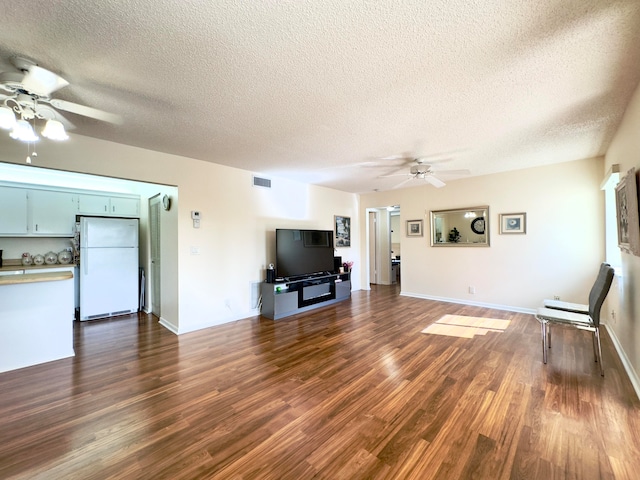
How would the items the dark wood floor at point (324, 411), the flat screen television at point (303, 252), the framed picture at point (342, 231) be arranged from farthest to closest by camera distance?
the framed picture at point (342, 231), the flat screen television at point (303, 252), the dark wood floor at point (324, 411)

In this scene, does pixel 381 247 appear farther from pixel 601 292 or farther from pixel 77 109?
pixel 77 109

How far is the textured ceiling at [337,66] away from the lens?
1.36 m

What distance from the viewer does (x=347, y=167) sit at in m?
4.23

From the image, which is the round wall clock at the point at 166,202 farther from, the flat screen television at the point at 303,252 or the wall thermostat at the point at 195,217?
the flat screen television at the point at 303,252

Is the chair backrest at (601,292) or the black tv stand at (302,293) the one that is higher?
the chair backrest at (601,292)

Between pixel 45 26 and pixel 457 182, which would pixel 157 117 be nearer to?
pixel 45 26

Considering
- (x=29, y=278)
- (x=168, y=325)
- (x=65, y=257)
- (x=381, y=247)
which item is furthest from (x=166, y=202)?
(x=381, y=247)

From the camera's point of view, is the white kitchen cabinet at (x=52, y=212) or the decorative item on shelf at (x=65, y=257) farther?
the decorative item on shelf at (x=65, y=257)

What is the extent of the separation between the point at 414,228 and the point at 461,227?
92cm

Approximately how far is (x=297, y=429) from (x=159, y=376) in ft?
5.06

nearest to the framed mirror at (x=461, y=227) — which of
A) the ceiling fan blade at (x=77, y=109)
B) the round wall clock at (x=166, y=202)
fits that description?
the round wall clock at (x=166, y=202)

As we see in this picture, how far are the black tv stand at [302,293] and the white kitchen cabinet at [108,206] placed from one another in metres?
3.00

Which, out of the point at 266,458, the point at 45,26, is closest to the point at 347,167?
the point at 45,26

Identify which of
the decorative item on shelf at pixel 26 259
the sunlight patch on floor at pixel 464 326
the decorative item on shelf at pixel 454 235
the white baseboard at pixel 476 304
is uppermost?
the decorative item on shelf at pixel 454 235
